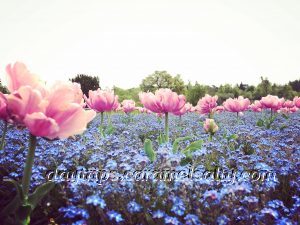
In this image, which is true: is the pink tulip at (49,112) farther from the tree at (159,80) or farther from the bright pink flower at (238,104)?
the tree at (159,80)

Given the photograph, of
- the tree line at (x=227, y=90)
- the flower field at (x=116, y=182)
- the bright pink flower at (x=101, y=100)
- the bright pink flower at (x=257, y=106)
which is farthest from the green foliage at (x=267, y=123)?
the tree line at (x=227, y=90)

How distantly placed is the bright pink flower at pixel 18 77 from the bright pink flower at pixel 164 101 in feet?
5.98

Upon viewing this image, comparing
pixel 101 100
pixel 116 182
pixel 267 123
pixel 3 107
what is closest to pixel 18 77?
pixel 3 107

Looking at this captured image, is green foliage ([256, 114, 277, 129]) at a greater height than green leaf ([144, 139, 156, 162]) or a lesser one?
greater

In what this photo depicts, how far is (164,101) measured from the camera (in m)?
2.99

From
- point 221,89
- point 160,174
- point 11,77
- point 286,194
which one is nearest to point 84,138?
point 160,174

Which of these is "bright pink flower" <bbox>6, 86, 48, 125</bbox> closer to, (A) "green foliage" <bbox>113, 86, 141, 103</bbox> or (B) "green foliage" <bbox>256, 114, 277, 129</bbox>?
(B) "green foliage" <bbox>256, 114, 277, 129</bbox>

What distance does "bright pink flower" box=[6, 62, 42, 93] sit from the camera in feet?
4.08

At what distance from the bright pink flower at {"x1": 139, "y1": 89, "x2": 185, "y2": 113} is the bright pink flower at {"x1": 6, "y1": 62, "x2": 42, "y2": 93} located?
1.82 m

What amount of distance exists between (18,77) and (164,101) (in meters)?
1.86

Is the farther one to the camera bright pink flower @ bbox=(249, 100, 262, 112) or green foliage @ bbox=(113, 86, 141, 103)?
green foliage @ bbox=(113, 86, 141, 103)

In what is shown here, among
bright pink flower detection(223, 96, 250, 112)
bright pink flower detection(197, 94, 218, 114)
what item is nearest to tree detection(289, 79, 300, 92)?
bright pink flower detection(223, 96, 250, 112)

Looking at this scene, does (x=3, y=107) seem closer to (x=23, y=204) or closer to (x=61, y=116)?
(x=61, y=116)

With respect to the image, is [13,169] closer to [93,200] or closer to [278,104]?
[93,200]
